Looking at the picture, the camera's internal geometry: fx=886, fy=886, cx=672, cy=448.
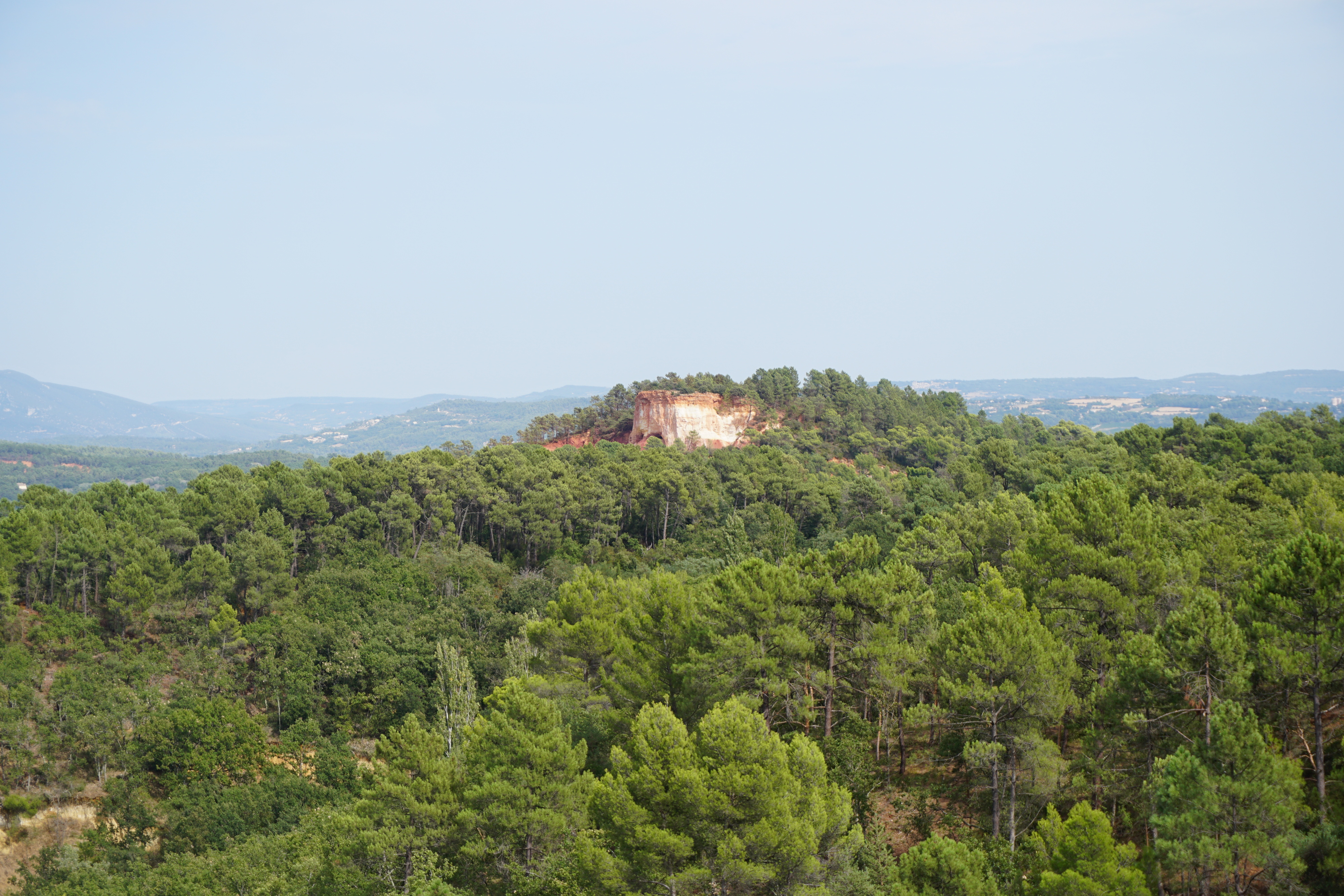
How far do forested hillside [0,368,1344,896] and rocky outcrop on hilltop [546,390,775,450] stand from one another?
27.0 meters

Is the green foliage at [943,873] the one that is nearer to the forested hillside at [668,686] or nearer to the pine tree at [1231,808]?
the forested hillside at [668,686]

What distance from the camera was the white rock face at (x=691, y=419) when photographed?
3688 inches

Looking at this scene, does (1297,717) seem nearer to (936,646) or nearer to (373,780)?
(936,646)

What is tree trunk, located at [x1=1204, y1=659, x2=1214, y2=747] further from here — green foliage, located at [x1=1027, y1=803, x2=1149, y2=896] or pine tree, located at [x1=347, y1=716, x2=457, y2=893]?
pine tree, located at [x1=347, y1=716, x2=457, y2=893]

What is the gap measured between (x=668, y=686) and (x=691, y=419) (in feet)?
220

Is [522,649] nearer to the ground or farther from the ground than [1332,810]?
nearer to the ground

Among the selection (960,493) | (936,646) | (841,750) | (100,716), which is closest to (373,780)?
(841,750)

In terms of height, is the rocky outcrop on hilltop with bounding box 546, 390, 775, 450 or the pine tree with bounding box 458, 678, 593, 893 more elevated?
the rocky outcrop on hilltop with bounding box 546, 390, 775, 450

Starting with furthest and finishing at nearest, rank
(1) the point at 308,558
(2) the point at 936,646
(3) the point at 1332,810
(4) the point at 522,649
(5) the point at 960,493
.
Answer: (5) the point at 960,493 < (1) the point at 308,558 < (4) the point at 522,649 < (2) the point at 936,646 < (3) the point at 1332,810

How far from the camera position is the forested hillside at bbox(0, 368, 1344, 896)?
717 inches

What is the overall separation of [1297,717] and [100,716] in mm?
43512

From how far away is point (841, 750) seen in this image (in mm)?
25203

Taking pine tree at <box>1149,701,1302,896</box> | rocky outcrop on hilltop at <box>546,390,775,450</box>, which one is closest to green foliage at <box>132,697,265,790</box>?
pine tree at <box>1149,701,1302,896</box>

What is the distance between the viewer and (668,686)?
28203mm
